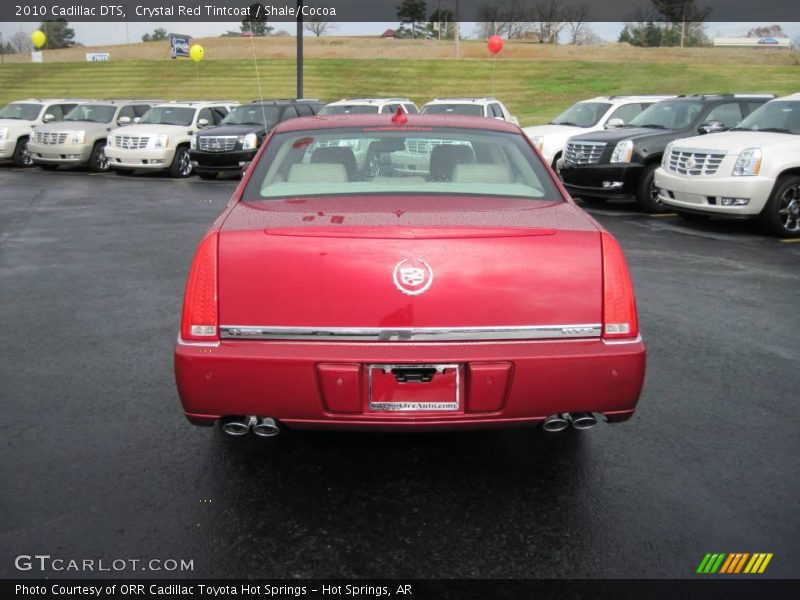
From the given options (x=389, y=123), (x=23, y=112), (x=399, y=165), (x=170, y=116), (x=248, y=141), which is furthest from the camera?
(x=23, y=112)

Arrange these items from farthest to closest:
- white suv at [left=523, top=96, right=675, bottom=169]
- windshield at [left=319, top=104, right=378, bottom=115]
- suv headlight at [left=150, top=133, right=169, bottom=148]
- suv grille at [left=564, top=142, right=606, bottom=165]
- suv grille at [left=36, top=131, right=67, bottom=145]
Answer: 1. suv grille at [left=36, top=131, right=67, bottom=145]
2. windshield at [left=319, top=104, right=378, bottom=115]
3. suv headlight at [left=150, top=133, right=169, bottom=148]
4. white suv at [left=523, top=96, right=675, bottom=169]
5. suv grille at [left=564, top=142, right=606, bottom=165]

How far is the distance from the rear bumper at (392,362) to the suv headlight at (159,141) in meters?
16.2

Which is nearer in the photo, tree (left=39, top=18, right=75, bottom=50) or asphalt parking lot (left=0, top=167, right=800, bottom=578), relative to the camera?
asphalt parking lot (left=0, top=167, right=800, bottom=578)

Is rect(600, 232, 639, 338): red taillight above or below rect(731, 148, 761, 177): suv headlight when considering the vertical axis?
above

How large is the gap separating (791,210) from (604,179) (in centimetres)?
313

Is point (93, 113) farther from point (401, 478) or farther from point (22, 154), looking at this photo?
point (401, 478)

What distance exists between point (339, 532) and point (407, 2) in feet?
382

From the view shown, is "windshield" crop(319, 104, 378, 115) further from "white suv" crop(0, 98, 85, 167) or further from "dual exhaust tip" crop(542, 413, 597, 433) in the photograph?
"dual exhaust tip" crop(542, 413, 597, 433)

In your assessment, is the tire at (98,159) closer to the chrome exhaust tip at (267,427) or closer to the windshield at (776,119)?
the windshield at (776,119)

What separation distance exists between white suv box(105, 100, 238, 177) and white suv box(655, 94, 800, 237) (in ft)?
38.4

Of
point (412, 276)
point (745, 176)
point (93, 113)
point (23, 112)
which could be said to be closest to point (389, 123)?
point (412, 276)

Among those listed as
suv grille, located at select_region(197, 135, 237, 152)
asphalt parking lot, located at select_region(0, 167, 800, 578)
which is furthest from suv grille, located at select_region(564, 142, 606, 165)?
suv grille, located at select_region(197, 135, 237, 152)

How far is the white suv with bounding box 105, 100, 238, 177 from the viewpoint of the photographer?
1841 cm

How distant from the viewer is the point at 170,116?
19.9m
